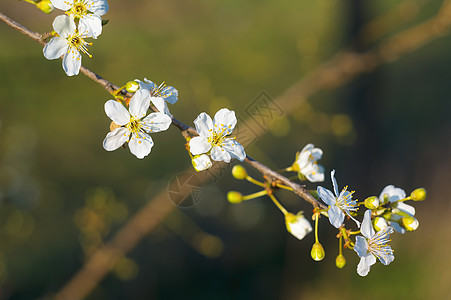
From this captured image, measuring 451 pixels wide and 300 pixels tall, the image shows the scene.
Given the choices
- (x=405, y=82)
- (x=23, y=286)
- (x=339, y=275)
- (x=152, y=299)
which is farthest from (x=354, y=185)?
(x=405, y=82)

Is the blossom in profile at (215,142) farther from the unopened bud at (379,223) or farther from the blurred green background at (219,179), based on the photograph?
the blurred green background at (219,179)

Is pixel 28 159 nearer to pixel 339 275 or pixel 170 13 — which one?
pixel 339 275

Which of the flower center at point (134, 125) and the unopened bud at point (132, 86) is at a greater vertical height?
the unopened bud at point (132, 86)

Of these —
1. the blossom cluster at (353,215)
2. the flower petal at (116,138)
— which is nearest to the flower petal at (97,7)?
the flower petal at (116,138)

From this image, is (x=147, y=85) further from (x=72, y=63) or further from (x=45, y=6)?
(x=45, y=6)

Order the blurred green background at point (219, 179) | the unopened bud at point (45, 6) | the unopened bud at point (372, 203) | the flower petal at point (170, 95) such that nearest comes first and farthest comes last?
the unopened bud at point (45, 6)
the unopened bud at point (372, 203)
the flower petal at point (170, 95)
the blurred green background at point (219, 179)

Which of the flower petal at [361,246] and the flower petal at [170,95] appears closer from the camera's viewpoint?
the flower petal at [361,246]
